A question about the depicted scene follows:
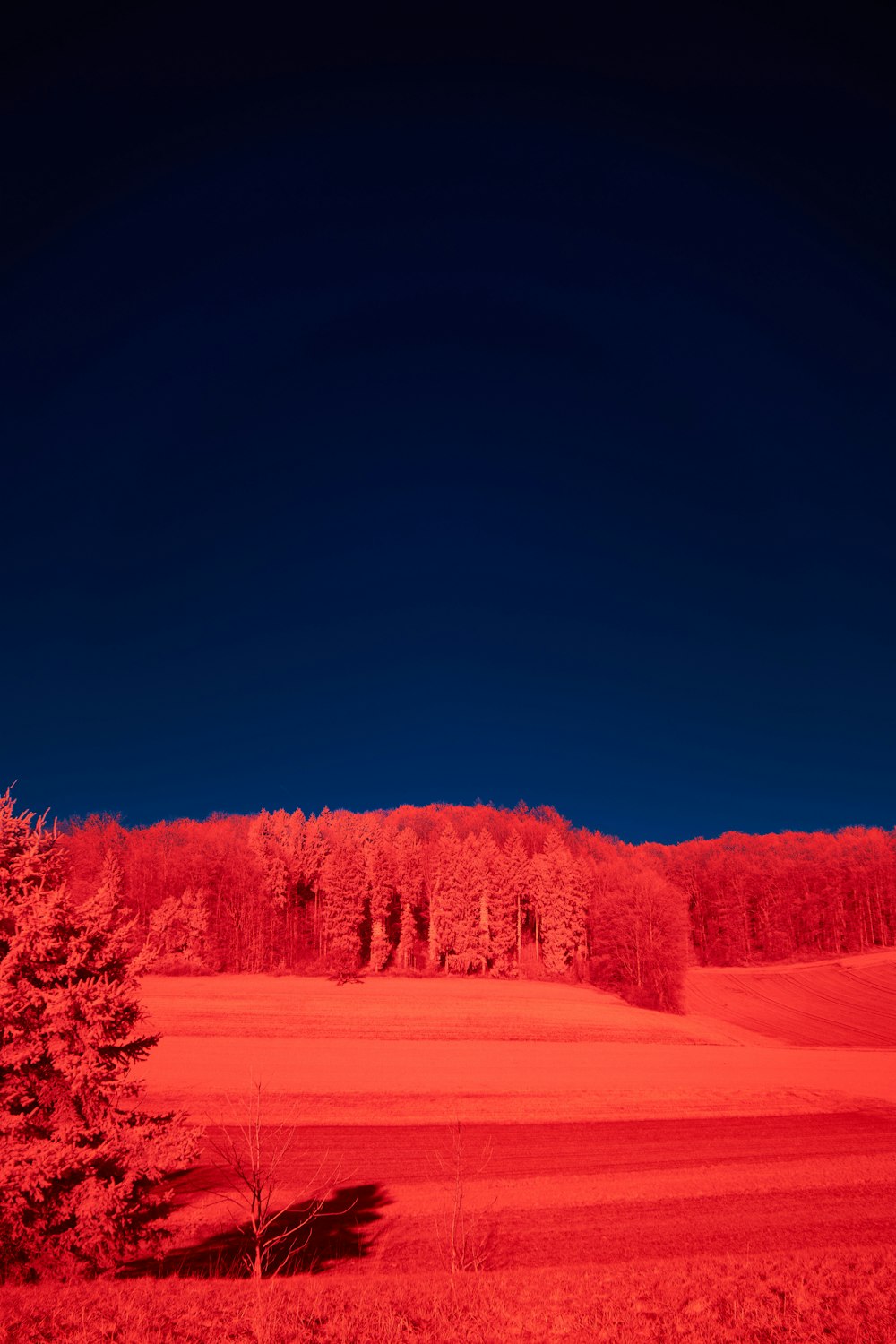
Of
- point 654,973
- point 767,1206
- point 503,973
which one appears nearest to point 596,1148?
point 767,1206

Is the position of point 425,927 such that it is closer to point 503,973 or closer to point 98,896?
point 503,973

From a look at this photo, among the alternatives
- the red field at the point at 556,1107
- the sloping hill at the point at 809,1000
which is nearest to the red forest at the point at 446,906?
the sloping hill at the point at 809,1000

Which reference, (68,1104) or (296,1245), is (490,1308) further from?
(296,1245)

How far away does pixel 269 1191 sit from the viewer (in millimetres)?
19703

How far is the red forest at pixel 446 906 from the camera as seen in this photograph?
79.0 metres

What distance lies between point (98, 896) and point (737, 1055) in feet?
162

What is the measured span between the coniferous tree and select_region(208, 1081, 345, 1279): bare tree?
90.9 inches

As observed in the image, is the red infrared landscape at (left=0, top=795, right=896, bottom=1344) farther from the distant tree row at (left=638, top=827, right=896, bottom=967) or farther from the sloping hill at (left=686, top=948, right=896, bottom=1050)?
the distant tree row at (left=638, top=827, right=896, bottom=967)

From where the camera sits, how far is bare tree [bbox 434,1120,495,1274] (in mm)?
15938

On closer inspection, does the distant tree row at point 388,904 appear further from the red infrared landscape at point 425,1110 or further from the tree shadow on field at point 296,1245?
the tree shadow on field at point 296,1245

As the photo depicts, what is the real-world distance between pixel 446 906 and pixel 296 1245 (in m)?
66.9

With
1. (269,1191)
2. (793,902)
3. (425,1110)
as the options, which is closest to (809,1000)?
(793,902)

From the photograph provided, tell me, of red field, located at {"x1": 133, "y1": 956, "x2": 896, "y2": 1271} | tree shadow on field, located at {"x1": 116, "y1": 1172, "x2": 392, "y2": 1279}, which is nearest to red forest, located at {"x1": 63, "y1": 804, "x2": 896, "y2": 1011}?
red field, located at {"x1": 133, "y1": 956, "x2": 896, "y2": 1271}

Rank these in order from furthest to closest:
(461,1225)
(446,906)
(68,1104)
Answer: (446,906) → (461,1225) → (68,1104)
